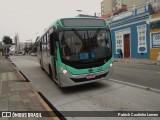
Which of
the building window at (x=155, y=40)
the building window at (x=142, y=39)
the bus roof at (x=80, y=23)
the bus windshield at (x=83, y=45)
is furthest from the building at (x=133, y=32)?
the bus windshield at (x=83, y=45)

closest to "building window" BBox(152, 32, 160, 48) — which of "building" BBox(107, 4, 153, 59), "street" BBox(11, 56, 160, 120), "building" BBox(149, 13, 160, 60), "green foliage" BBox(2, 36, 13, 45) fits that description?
"building" BBox(149, 13, 160, 60)

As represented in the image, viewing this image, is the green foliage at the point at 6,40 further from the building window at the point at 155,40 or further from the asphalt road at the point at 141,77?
the asphalt road at the point at 141,77

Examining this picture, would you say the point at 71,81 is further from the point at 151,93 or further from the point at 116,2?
the point at 116,2

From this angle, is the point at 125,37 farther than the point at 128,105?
Yes

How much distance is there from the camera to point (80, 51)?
27.8ft

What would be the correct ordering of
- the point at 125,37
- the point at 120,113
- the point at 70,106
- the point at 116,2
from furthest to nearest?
1. the point at 116,2
2. the point at 125,37
3. the point at 70,106
4. the point at 120,113

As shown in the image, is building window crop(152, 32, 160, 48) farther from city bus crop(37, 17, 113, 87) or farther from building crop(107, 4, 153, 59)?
city bus crop(37, 17, 113, 87)

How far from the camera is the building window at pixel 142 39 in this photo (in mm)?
27516

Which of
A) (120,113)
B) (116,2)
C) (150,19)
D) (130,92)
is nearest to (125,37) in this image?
(150,19)

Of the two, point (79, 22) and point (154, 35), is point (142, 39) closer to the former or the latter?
point (154, 35)

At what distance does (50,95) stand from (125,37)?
24.9 m

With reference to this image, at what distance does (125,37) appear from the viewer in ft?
105

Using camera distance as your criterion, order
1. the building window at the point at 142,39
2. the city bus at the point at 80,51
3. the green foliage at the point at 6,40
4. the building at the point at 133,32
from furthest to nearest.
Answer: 1. the green foliage at the point at 6,40
2. the building window at the point at 142,39
3. the building at the point at 133,32
4. the city bus at the point at 80,51

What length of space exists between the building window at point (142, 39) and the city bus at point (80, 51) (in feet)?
65.0
